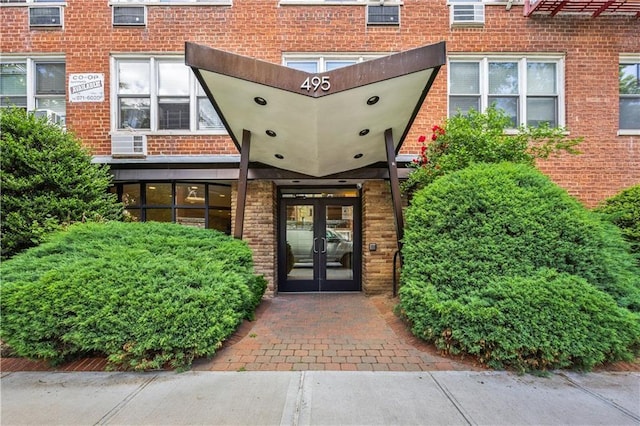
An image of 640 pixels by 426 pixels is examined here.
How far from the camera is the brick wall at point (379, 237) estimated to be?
6.85m

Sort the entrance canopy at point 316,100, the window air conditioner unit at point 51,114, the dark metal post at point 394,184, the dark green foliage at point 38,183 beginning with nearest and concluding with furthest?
1. the entrance canopy at point 316,100
2. the dark metal post at point 394,184
3. the dark green foliage at point 38,183
4. the window air conditioner unit at point 51,114

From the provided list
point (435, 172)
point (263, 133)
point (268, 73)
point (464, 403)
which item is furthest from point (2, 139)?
point (464, 403)

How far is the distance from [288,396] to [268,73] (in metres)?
3.54

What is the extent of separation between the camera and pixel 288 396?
2.94 m

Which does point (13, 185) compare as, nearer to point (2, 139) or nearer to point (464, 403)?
point (2, 139)

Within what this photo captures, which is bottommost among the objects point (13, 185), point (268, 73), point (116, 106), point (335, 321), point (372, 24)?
point (335, 321)

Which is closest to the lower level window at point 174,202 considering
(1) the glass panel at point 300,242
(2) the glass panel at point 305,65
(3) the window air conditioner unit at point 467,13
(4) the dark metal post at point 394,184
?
(1) the glass panel at point 300,242

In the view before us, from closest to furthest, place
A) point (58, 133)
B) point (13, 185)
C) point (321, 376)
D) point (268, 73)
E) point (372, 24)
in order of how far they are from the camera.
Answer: point (321, 376), point (268, 73), point (13, 185), point (58, 133), point (372, 24)

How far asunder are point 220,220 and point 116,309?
4.17 meters

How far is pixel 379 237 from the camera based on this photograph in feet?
22.7

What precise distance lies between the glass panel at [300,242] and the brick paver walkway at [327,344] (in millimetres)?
1644

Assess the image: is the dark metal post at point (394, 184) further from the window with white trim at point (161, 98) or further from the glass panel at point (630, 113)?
the glass panel at point (630, 113)

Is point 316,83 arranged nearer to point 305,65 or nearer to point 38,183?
point 305,65

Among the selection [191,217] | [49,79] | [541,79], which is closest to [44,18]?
[49,79]
